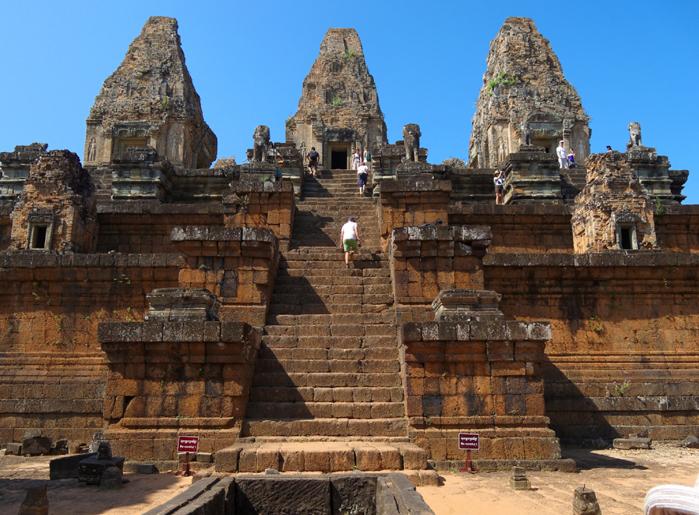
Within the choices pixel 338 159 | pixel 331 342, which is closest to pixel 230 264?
pixel 331 342

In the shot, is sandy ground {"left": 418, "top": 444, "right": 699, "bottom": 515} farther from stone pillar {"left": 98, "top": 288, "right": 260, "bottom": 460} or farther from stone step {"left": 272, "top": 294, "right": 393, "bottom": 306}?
stone step {"left": 272, "top": 294, "right": 393, "bottom": 306}

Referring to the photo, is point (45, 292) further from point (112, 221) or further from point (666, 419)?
point (666, 419)

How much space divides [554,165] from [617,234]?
532cm

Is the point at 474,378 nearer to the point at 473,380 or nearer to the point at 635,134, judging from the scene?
the point at 473,380

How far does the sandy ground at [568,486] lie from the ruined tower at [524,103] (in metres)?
21.5

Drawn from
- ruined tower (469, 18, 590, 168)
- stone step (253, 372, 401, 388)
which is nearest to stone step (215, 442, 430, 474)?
stone step (253, 372, 401, 388)

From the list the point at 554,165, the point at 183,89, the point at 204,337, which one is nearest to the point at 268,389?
the point at 204,337

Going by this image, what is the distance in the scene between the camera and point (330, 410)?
22.3ft

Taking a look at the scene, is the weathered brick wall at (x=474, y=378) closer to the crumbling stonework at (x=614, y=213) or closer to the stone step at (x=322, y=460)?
the stone step at (x=322, y=460)

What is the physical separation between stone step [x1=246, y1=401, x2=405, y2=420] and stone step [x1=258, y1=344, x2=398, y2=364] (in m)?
0.79

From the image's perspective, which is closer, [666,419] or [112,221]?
[666,419]

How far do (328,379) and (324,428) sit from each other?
2.56 ft

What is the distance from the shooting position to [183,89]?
96.3 ft

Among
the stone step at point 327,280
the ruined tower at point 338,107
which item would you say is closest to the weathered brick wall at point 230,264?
the stone step at point 327,280
